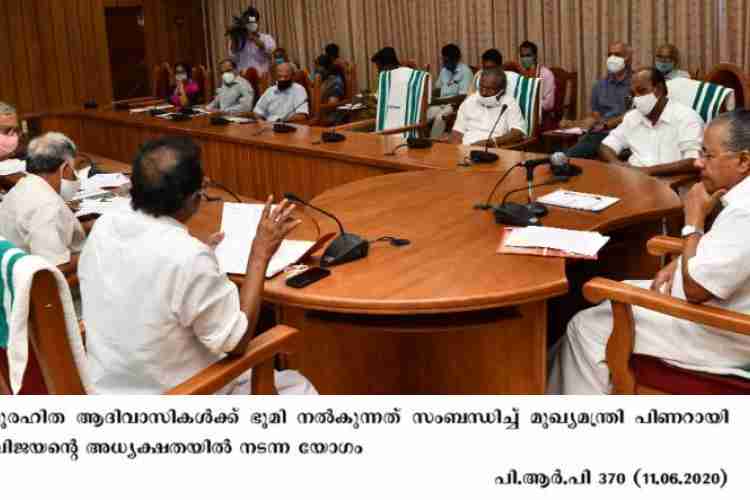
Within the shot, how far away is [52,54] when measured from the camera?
30.6 feet

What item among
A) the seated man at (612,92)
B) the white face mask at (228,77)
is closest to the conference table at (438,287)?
the seated man at (612,92)

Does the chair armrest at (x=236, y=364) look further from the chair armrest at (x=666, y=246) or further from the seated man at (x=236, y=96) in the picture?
the seated man at (x=236, y=96)

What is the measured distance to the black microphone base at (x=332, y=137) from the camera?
4492mm

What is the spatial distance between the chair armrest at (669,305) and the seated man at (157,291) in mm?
859

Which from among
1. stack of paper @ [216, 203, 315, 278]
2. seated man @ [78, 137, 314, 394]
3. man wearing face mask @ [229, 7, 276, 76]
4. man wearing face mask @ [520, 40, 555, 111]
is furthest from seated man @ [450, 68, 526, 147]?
man wearing face mask @ [229, 7, 276, 76]

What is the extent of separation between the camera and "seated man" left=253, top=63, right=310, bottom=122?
258 inches

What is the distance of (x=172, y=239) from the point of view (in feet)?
5.61

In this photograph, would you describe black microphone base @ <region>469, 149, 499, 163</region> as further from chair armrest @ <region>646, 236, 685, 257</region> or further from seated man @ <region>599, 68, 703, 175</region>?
chair armrest @ <region>646, 236, 685, 257</region>

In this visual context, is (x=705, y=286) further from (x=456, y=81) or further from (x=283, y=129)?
(x=456, y=81)

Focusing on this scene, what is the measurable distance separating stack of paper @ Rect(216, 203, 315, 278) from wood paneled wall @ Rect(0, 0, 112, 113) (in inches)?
280

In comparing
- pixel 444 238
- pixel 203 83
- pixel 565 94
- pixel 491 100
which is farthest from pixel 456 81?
pixel 444 238

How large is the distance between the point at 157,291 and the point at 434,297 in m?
0.68

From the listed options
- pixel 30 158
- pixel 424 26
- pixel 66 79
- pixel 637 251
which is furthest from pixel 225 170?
pixel 66 79
